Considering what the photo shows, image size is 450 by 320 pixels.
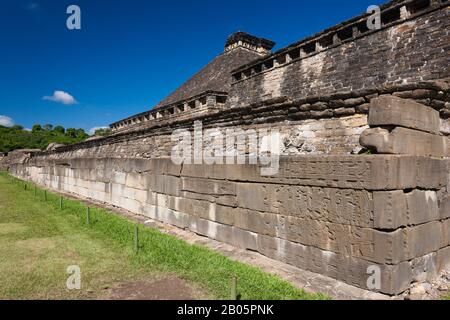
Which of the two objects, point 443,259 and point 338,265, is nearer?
point 338,265

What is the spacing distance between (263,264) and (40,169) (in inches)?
792

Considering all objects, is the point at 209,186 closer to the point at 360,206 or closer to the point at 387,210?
the point at 360,206

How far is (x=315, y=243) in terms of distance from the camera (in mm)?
4602

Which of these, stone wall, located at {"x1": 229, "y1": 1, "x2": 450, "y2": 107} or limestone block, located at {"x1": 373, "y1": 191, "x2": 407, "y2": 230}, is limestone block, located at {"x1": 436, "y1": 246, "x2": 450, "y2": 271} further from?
stone wall, located at {"x1": 229, "y1": 1, "x2": 450, "y2": 107}

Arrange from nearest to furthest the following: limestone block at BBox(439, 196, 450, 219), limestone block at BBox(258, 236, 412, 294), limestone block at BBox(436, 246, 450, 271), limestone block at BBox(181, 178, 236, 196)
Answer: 1. limestone block at BBox(258, 236, 412, 294)
2. limestone block at BBox(436, 246, 450, 271)
3. limestone block at BBox(439, 196, 450, 219)
4. limestone block at BBox(181, 178, 236, 196)

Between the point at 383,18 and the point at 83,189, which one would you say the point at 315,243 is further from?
the point at 83,189

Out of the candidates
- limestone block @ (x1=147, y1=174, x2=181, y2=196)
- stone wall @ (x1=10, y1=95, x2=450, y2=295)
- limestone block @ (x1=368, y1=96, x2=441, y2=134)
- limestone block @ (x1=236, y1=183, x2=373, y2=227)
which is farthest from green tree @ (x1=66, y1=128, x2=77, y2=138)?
limestone block @ (x1=368, y1=96, x2=441, y2=134)

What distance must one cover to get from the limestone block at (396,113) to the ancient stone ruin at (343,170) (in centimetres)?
1

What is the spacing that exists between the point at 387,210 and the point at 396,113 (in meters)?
1.22

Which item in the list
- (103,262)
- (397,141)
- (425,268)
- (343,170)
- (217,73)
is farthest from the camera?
(217,73)

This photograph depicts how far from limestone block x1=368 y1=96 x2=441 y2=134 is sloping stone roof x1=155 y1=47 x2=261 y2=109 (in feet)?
44.6

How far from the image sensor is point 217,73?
67.6 ft

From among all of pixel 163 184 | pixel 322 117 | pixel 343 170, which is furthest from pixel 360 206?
pixel 163 184

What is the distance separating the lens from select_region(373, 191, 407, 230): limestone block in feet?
12.6
